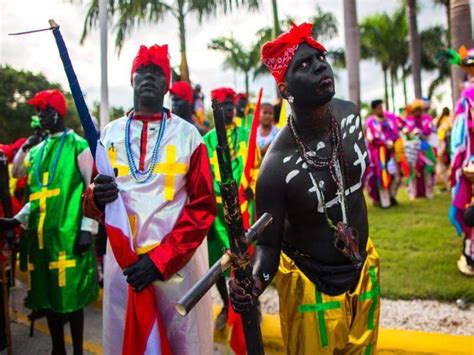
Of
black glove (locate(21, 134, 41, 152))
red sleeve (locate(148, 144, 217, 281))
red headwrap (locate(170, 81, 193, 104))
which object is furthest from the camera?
black glove (locate(21, 134, 41, 152))

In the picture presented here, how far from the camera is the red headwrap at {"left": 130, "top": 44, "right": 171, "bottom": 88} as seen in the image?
285 cm

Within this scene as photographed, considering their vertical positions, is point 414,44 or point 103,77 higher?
point 414,44

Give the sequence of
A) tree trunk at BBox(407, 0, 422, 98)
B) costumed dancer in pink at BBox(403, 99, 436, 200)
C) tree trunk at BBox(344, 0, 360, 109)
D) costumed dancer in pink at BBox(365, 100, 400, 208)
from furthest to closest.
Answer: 1. tree trunk at BBox(407, 0, 422, 98)
2. costumed dancer in pink at BBox(403, 99, 436, 200)
3. costumed dancer in pink at BBox(365, 100, 400, 208)
4. tree trunk at BBox(344, 0, 360, 109)

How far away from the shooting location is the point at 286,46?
85.0 inches

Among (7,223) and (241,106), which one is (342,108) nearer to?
(7,223)

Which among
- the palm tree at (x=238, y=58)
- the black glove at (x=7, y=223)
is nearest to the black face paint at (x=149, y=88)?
the black glove at (x=7, y=223)

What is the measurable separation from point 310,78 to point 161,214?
112 centimetres

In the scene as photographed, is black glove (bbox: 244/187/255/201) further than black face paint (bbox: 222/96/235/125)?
No

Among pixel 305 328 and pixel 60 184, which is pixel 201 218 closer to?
pixel 305 328

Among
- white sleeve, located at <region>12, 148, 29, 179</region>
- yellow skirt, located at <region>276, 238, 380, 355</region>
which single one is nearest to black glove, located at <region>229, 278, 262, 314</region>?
yellow skirt, located at <region>276, 238, 380, 355</region>

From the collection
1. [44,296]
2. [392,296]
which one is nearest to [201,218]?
[44,296]

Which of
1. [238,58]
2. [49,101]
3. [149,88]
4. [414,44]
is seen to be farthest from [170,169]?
[238,58]

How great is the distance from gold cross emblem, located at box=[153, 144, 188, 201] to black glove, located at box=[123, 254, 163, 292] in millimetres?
384

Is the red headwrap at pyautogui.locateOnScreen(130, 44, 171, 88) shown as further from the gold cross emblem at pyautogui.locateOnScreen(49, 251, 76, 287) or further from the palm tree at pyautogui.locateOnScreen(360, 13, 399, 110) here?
the palm tree at pyautogui.locateOnScreen(360, 13, 399, 110)
